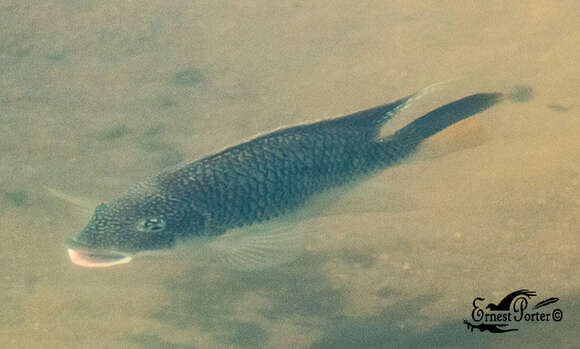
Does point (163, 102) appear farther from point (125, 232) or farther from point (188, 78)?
point (125, 232)

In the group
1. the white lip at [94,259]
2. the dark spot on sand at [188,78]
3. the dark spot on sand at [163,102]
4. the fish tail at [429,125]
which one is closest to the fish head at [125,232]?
the white lip at [94,259]

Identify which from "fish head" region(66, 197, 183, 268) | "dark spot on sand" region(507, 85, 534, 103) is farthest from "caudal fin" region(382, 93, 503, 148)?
"fish head" region(66, 197, 183, 268)

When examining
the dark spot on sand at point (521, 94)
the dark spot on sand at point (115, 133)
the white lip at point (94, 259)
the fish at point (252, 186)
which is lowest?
the white lip at point (94, 259)

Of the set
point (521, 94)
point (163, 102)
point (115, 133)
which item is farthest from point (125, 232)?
point (521, 94)

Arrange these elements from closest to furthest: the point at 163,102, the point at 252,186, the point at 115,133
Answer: the point at 252,186 < the point at 115,133 < the point at 163,102

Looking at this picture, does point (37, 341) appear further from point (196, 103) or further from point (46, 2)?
point (46, 2)

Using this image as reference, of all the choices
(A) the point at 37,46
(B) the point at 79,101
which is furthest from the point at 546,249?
(A) the point at 37,46

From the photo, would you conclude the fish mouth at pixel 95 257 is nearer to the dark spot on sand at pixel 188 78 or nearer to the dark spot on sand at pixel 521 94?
the dark spot on sand at pixel 188 78
